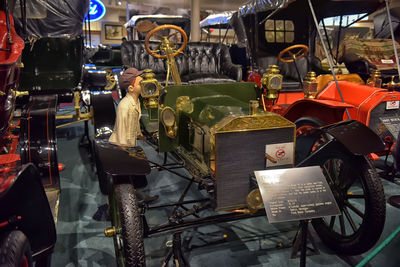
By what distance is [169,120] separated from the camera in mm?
2393

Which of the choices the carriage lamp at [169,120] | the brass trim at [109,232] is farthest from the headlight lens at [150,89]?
the brass trim at [109,232]

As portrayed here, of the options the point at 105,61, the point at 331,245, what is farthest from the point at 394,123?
the point at 105,61

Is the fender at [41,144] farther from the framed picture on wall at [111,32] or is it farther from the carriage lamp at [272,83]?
the framed picture on wall at [111,32]

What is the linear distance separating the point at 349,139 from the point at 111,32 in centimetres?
1348

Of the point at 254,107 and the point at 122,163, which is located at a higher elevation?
the point at 254,107

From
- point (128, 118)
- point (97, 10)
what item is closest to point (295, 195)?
point (128, 118)

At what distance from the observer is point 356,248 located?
6.94 ft

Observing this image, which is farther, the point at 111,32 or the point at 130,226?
the point at 111,32

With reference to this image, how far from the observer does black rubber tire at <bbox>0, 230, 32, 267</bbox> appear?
1.15m

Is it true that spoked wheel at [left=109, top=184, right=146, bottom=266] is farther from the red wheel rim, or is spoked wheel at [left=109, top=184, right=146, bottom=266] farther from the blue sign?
the blue sign

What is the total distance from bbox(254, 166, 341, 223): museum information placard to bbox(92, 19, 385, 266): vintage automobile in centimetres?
23

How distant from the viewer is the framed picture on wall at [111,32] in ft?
45.5

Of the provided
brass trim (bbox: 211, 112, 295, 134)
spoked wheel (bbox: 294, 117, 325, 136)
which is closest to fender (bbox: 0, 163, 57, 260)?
brass trim (bbox: 211, 112, 295, 134)

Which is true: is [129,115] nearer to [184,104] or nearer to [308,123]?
[184,104]
